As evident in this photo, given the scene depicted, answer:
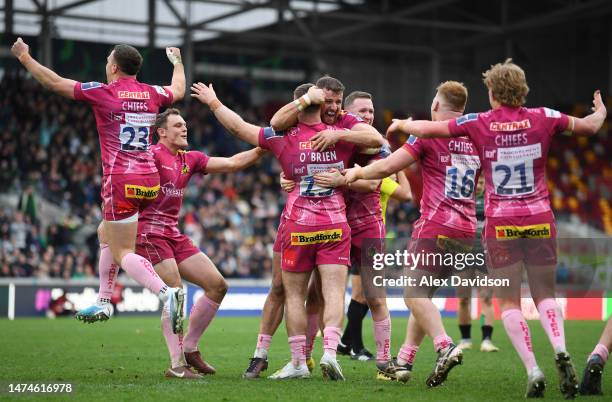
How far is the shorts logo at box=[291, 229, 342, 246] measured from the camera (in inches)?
319

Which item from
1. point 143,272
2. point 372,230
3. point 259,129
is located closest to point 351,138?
point 259,129

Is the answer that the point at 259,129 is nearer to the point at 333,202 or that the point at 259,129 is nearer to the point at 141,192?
the point at 333,202

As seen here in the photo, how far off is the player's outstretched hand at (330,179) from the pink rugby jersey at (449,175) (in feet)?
2.03

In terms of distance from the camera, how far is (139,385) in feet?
25.5

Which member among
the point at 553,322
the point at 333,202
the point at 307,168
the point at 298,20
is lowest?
the point at 553,322

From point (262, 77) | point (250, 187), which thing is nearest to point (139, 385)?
point (250, 187)

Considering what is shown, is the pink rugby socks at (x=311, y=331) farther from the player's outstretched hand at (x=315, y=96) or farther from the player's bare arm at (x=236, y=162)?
the player's outstretched hand at (x=315, y=96)

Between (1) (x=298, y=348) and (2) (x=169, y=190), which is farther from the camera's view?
(2) (x=169, y=190)

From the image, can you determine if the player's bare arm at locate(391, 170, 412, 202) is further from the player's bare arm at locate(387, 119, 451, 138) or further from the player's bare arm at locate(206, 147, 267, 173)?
the player's bare arm at locate(387, 119, 451, 138)

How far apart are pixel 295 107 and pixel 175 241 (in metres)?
1.91

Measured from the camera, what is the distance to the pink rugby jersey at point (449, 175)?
26.1 ft

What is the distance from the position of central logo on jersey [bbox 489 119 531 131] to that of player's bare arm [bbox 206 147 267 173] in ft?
8.37

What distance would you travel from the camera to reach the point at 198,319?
29.7 ft

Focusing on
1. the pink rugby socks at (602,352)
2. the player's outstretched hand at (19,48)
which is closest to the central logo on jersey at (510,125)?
the pink rugby socks at (602,352)
